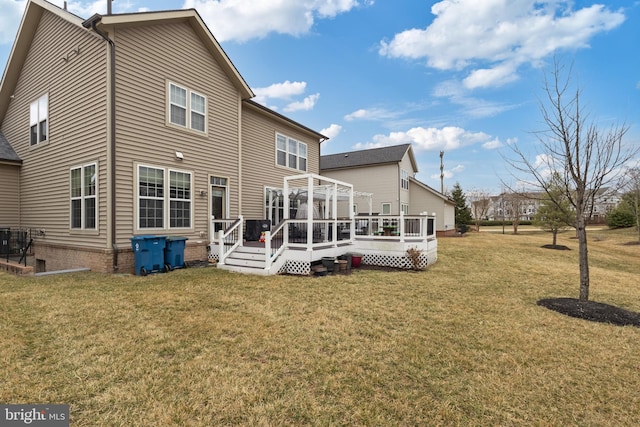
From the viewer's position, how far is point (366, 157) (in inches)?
1033

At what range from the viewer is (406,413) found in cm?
261

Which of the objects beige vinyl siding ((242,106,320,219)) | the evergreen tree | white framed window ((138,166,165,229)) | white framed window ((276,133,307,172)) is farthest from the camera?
the evergreen tree

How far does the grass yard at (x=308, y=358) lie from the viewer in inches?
104

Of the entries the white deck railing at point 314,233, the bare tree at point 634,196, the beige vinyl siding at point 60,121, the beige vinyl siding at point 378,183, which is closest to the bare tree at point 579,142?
the white deck railing at point 314,233

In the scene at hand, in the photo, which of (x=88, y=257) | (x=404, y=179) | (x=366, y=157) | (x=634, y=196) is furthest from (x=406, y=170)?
(x=88, y=257)

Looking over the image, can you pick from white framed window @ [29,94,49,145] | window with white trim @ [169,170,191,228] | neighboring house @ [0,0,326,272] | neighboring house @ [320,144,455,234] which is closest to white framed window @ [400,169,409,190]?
neighboring house @ [320,144,455,234]

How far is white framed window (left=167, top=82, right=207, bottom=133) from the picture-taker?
32.1 feet

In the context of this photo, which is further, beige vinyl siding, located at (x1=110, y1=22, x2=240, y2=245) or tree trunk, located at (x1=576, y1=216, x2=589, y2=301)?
beige vinyl siding, located at (x1=110, y1=22, x2=240, y2=245)

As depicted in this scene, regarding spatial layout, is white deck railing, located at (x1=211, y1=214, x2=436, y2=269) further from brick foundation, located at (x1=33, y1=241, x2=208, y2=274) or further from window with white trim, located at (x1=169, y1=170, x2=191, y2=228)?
window with white trim, located at (x1=169, y1=170, x2=191, y2=228)

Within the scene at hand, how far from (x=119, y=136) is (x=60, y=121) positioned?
3.53 metres

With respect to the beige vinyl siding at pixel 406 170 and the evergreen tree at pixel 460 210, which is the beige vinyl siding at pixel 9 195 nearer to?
the beige vinyl siding at pixel 406 170

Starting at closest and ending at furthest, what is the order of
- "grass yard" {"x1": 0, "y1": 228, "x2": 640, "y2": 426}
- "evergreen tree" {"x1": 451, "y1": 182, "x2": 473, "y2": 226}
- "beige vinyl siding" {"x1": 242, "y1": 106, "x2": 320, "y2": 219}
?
"grass yard" {"x1": 0, "y1": 228, "x2": 640, "y2": 426}
"beige vinyl siding" {"x1": 242, "y1": 106, "x2": 320, "y2": 219}
"evergreen tree" {"x1": 451, "y1": 182, "x2": 473, "y2": 226}

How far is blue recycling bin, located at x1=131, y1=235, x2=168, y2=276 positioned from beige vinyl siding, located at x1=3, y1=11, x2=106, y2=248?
1.04 m

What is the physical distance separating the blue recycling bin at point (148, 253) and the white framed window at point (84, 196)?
162 centimetres
